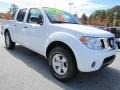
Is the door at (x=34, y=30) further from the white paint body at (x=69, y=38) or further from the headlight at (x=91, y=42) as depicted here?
the headlight at (x=91, y=42)

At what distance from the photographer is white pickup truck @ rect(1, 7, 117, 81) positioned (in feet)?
13.4

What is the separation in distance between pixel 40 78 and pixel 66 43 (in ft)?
3.61

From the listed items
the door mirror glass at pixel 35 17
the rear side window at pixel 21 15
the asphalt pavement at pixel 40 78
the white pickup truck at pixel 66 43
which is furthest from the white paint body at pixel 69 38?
the asphalt pavement at pixel 40 78

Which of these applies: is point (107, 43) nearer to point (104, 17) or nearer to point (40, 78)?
point (40, 78)

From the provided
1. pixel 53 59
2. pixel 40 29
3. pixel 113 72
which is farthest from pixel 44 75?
pixel 113 72

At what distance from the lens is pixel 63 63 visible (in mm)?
4496

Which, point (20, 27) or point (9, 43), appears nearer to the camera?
point (20, 27)

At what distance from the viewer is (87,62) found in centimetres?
404

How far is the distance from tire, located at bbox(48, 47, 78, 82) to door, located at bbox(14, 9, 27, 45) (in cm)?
185

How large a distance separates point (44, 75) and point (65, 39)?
118 cm

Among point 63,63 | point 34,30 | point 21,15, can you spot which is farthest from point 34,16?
point 63,63

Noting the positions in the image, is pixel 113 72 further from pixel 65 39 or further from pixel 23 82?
pixel 23 82

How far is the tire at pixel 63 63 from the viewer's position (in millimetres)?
4262

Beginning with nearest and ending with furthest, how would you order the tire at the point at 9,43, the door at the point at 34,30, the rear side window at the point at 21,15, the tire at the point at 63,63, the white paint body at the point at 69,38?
the white paint body at the point at 69,38 < the tire at the point at 63,63 < the door at the point at 34,30 < the rear side window at the point at 21,15 < the tire at the point at 9,43
